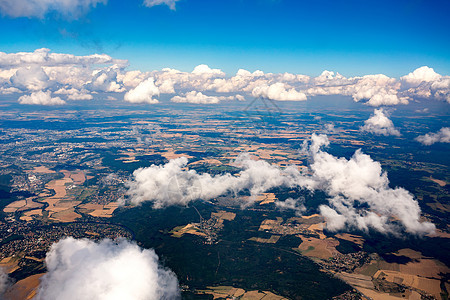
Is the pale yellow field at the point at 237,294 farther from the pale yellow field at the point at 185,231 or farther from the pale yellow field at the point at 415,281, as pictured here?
the pale yellow field at the point at 415,281

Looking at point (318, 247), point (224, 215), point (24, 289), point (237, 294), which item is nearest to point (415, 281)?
point (318, 247)

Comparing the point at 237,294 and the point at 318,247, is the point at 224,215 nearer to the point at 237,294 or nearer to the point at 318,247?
the point at 318,247

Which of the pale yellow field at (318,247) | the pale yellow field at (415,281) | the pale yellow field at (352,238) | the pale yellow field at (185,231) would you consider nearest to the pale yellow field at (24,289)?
the pale yellow field at (185,231)

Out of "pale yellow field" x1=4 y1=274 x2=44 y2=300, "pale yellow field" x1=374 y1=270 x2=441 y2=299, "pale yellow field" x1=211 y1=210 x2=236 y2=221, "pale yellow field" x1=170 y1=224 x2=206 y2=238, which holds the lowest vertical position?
"pale yellow field" x1=374 y1=270 x2=441 y2=299

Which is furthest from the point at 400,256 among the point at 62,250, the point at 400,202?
the point at 62,250

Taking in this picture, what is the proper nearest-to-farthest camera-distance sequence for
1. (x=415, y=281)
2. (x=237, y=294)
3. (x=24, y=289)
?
(x=24, y=289) → (x=237, y=294) → (x=415, y=281)

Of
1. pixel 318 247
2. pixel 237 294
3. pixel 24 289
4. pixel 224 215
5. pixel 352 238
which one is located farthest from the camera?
pixel 224 215

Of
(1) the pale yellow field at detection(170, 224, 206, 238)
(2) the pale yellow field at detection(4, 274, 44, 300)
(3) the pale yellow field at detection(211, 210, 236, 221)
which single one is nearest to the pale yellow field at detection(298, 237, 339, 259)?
(3) the pale yellow field at detection(211, 210, 236, 221)

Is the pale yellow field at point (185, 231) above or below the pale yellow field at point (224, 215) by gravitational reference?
below

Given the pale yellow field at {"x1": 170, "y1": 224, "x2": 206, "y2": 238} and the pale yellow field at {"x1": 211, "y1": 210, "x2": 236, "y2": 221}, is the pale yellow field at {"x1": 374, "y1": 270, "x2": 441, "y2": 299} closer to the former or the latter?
the pale yellow field at {"x1": 211, "y1": 210, "x2": 236, "y2": 221}

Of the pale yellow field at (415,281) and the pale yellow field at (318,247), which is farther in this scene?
the pale yellow field at (318,247)

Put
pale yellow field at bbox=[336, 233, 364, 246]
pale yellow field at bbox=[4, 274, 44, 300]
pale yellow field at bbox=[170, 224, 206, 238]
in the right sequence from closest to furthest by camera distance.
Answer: pale yellow field at bbox=[4, 274, 44, 300] < pale yellow field at bbox=[336, 233, 364, 246] < pale yellow field at bbox=[170, 224, 206, 238]
